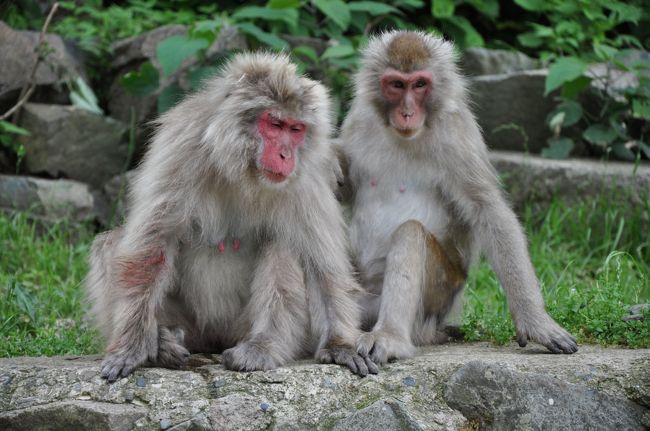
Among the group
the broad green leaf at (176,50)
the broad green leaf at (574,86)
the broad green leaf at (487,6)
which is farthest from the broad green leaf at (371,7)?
the broad green leaf at (574,86)

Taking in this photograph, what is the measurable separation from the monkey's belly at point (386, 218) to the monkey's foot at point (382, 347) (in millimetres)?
702

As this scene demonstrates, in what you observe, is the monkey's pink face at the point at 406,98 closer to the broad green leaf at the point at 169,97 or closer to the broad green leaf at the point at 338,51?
the broad green leaf at the point at 338,51

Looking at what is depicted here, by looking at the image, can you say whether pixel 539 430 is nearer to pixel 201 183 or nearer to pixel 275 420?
pixel 275 420

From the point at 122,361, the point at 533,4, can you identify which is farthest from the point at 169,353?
the point at 533,4

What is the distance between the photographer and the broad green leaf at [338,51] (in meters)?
8.29

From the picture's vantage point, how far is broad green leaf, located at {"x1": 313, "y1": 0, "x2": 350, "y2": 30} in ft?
27.9

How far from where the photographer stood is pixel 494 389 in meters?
4.39

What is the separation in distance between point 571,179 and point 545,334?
143 inches

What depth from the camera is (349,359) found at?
4.54 meters

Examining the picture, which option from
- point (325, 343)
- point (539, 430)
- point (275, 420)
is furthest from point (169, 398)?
point (539, 430)

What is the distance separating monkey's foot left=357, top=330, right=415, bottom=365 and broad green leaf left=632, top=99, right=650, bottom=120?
13.9 ft

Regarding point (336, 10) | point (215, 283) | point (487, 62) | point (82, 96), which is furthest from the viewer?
point (487, 62)

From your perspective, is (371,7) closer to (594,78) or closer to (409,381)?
(594,78)

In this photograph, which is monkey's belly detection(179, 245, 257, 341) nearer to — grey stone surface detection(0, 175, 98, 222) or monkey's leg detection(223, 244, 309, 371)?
monkey's leg detection(223, 244, 309, 371)
